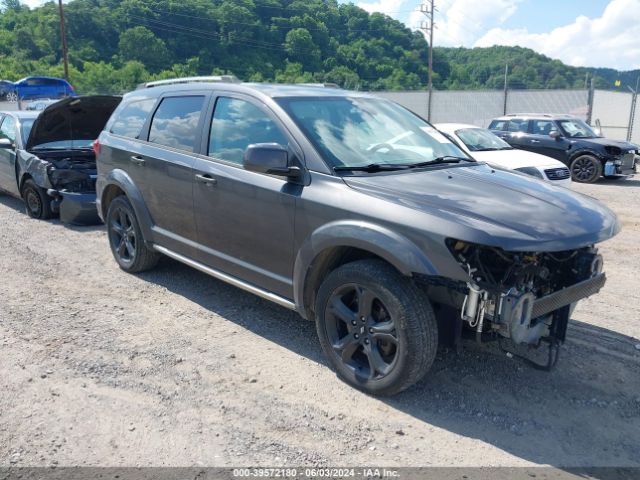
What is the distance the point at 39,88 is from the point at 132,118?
21.1 metres

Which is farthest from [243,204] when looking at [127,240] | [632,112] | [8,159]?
[632,112]

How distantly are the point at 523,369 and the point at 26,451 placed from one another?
3126 mm

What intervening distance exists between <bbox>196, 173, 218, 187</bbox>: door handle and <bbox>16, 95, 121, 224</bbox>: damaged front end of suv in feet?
12.9

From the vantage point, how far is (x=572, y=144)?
45.0ft

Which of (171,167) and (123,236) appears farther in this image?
(123,236)

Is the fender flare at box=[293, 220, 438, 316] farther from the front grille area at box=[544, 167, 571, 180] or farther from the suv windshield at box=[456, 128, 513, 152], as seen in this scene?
the suv windshield at box=[456, 128, 513, 152]

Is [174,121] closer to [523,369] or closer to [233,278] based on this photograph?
[233,278]

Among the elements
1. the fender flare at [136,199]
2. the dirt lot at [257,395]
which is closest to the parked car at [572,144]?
the dirt lot at [257,395]

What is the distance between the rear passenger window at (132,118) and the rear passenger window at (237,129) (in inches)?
47.9

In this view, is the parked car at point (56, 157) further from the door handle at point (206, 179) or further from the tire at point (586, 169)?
the tire at point (586, 169)

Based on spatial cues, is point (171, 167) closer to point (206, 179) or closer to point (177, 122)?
point (177, 122)

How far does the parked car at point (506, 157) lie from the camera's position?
9.91m

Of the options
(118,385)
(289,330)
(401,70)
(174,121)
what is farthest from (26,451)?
(401,70)

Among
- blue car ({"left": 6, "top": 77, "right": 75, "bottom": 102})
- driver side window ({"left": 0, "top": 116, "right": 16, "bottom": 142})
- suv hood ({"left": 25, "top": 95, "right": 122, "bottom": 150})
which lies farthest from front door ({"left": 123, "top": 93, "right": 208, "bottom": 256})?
blue car ({"left": 6, "top": 77, "right": 75, "bottom": 102})
